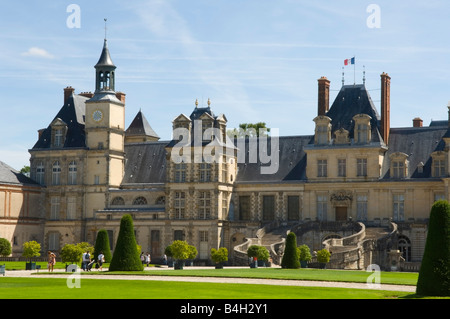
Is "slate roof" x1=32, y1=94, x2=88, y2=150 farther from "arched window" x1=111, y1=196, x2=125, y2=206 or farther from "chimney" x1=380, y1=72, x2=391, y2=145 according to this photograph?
"chimney" x1=380, y1=72, x2=391, y2=145

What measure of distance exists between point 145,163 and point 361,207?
19.2 meters

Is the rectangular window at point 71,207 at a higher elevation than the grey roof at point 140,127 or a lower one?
lower

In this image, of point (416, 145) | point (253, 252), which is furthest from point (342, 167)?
point (253, 252)

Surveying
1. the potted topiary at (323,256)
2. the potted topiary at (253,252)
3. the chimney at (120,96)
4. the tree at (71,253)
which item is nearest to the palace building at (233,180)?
the potted topiary at (253,252)

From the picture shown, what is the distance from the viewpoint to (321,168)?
67688 mm

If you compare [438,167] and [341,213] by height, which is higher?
[438,167]

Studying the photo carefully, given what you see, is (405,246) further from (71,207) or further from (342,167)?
(71,207)

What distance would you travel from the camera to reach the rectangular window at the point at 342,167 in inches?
2628

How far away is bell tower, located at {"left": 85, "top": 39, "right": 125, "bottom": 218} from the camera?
72.0m

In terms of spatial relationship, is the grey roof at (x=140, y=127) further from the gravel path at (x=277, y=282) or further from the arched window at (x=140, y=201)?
the gravel path at (x=277, y=282)

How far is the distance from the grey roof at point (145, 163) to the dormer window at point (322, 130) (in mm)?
13602

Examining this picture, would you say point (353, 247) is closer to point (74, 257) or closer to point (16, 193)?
point (74, 257)

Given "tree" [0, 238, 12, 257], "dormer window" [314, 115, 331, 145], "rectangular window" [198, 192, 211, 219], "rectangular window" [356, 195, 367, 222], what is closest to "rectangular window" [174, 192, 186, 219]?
"rectangular window" [198, 192, 211, 219]

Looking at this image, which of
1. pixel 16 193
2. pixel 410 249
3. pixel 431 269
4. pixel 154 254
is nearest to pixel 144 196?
pixel 154 254
